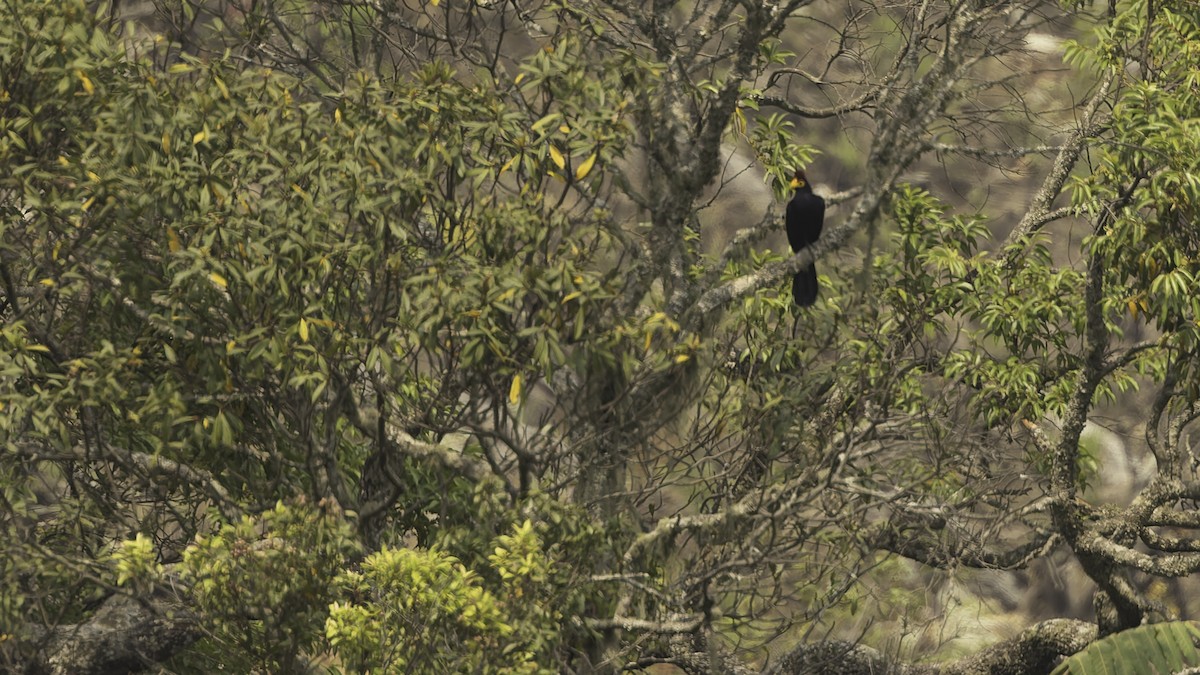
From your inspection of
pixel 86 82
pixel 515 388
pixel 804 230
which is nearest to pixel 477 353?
pixel 515 388

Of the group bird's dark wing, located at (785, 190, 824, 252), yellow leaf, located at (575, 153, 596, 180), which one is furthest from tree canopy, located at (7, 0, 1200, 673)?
bird's dark wing, located at (785, 190, 824, 252)

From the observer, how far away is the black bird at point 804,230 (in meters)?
9.12

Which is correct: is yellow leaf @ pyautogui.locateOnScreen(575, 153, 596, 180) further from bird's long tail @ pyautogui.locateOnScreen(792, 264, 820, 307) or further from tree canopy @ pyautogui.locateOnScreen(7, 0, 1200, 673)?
bird's long tail @ pyautogui.locateOnScreen(792, 264, 820, 307)

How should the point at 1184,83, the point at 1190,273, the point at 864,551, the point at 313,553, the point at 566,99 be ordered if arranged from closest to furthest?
the point at 313,553 → the point at 566,99 → the point at 864,551 → the point at 1190,273 → the point at 1184,83

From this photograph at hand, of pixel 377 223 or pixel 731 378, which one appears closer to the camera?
pixel 377 223

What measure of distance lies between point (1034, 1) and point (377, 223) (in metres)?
3.79

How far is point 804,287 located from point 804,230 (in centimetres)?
35

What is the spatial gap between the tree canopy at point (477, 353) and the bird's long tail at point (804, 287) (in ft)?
0.75

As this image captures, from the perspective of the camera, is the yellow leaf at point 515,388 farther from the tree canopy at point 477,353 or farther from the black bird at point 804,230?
the black bird at point 804,230

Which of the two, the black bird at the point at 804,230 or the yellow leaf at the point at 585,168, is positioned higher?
the black bird at the point at 804,230

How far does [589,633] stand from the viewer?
25.5ft

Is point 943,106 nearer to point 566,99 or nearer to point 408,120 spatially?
point 566,99

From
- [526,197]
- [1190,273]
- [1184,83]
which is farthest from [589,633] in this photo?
[1184,83]

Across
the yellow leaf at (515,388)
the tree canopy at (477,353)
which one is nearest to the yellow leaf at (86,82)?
the tree canopy at (477,353)
